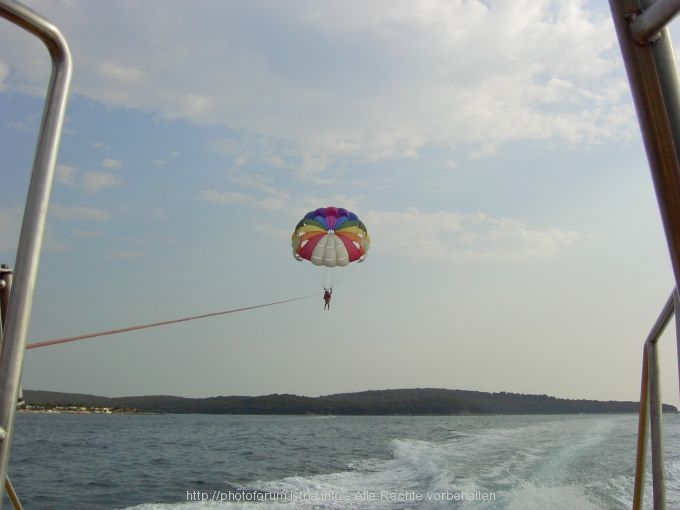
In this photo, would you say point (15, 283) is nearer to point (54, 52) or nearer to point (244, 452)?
point (54, 52)

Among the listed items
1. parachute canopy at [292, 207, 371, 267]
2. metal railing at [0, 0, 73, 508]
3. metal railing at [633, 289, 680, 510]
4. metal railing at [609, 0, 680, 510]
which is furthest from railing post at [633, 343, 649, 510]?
parachute canopy at [292, 207, 371, 267]

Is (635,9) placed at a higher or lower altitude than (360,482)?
higher

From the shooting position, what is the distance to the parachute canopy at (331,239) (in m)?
18.2

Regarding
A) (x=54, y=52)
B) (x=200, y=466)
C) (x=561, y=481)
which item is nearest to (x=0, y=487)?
(x=54, y=52)

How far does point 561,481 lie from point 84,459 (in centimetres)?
2312

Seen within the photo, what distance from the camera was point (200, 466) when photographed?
26.6 metres

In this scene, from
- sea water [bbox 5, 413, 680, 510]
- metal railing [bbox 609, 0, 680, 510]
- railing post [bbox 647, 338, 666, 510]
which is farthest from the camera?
sea water [bbox 5, 413, 680, 510]

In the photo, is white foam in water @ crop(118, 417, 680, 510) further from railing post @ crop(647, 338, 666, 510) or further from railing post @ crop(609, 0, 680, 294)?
railing post @ crop(609, 0, 680, 294)

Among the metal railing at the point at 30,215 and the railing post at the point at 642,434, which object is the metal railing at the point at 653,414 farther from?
the metal railing at the point at 30,215

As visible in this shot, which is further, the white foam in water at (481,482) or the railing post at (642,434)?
the white foam in water at (481,482)

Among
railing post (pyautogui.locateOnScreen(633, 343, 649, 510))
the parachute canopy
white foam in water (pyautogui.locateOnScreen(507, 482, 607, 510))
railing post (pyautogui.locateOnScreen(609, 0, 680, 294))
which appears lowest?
white foam in water (pyautogui.locateOnScreen(507, 482, 607, 510))

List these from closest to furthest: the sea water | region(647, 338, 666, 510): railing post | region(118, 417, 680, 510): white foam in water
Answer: region(647, 338, 666, 510): railing post < region(118, 417, 680, 510): white foam in water < the sea water

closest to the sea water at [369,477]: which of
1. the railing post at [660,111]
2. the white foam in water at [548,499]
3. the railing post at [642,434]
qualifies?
the white foam in water at [548,499]

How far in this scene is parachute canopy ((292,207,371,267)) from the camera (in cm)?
1820
